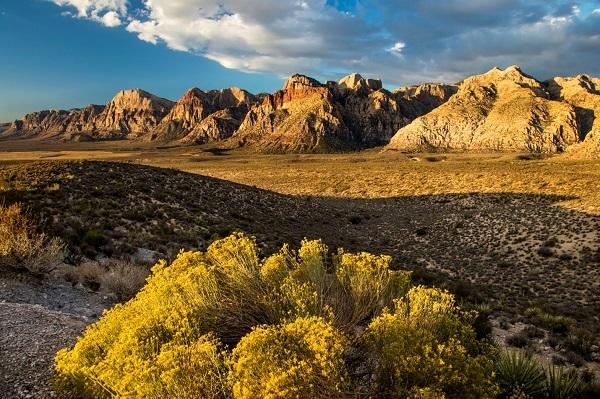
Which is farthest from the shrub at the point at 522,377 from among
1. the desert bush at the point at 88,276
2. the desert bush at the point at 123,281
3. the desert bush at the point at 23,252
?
the desert bush at the point at 23,252

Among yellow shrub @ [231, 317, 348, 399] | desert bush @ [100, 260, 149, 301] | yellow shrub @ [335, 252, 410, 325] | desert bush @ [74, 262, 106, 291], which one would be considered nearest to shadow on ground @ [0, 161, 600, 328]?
desert bush @ [74, 262, 106, 291]

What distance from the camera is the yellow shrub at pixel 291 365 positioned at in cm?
415

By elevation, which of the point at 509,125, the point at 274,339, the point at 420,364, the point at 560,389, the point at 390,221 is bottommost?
the point at 390,221

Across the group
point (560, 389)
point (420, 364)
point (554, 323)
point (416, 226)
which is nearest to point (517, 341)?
point (554, 323)

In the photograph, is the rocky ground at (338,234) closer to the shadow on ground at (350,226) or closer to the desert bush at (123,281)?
the shadow on ground at (350,226)

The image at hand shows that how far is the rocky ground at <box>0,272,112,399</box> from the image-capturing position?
21.4ft

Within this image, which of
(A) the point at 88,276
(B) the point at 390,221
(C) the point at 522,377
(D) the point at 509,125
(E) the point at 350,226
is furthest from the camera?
(D) the point at 509,125

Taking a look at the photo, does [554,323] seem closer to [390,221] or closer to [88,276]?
[88,276]

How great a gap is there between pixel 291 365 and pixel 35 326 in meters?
6.60

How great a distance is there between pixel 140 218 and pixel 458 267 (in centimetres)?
1870

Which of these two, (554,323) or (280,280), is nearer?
(280,280)

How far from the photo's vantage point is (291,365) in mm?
4266

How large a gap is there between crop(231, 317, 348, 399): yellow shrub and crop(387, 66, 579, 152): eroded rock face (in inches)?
6884

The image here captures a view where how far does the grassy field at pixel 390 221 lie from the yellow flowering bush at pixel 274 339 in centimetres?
1220
